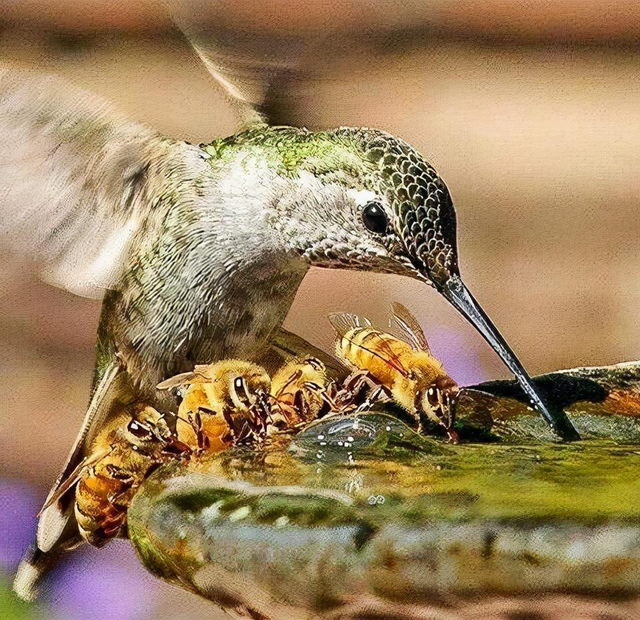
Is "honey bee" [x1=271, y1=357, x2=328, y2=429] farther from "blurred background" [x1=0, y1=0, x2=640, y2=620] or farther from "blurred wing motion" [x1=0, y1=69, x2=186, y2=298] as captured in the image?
"blurred background" [x1=0, y1=0, x2=640, y2=620]

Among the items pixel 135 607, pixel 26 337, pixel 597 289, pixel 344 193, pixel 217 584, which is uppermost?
pixel 344 193

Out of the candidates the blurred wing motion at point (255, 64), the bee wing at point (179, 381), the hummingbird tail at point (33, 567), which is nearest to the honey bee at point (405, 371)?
the bee wing at point (179, 381)

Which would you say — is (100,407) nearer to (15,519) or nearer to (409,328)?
(409,328)

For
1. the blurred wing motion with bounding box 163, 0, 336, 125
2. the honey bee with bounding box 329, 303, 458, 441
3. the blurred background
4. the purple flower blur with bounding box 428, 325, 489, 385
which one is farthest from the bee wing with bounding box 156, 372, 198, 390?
the blurred background

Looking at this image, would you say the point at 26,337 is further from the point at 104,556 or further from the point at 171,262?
the point at 171,262

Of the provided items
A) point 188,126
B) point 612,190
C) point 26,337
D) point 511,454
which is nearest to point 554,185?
point 612,190

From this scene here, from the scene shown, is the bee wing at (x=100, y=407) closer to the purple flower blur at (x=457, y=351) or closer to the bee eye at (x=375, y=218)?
the bee eye at (x=375, y=218)
